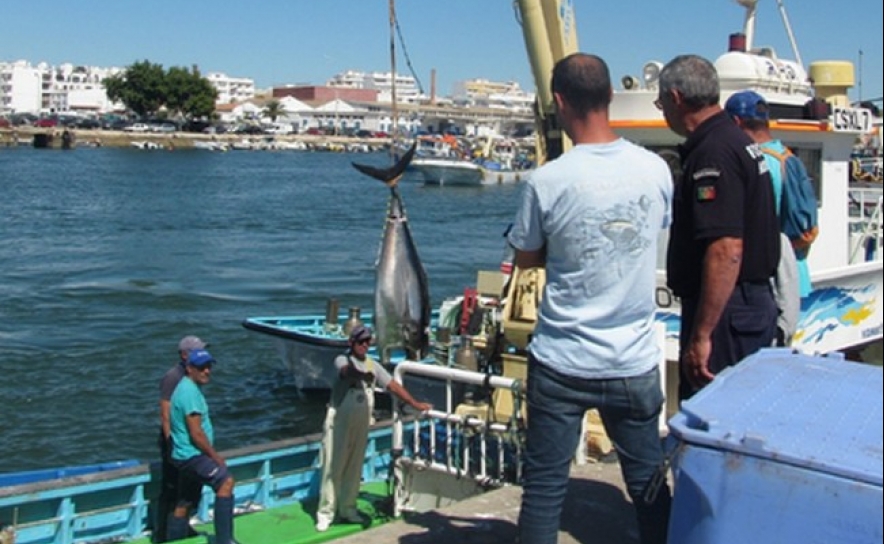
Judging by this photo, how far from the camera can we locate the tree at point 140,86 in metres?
127

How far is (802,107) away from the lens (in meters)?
10.5

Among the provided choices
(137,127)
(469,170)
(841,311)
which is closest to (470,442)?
(841,311)

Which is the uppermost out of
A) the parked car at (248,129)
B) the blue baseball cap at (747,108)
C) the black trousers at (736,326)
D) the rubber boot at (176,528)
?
the parked car at (248,129)

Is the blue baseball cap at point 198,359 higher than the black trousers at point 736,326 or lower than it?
lower

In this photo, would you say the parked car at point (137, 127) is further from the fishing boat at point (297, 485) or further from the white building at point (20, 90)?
the fishing boat at point (297, 485)

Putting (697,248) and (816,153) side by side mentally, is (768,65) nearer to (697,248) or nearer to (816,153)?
(816,153)

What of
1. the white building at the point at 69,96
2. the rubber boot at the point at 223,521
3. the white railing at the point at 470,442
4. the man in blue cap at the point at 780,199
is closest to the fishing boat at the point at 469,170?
the rubber boot at the point at 223,521

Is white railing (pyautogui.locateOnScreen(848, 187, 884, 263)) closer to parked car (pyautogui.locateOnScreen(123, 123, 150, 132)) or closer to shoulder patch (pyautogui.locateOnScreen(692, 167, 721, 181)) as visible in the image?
shoulder patch (pyautogui.locateOnScreen(692, 167, 721, 181))

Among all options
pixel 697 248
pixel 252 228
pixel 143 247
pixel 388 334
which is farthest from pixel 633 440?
pixel 252 228

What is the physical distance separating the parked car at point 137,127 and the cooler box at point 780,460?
418 ft

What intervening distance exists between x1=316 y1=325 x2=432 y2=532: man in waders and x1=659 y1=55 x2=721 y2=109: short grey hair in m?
3.81

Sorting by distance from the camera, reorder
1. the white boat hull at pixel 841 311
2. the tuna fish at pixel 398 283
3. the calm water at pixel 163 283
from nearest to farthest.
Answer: the tuna fish at pixel 398 283 < the white boat hull at pixel 841 311 < the calm water at pixel 163 283

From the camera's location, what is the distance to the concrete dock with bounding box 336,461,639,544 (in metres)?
5.12

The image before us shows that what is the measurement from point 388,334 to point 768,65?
17.8ft
